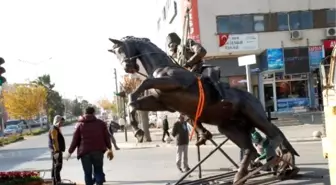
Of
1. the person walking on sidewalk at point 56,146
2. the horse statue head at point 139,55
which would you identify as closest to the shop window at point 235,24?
the person walking on sidewalk at point 56,146

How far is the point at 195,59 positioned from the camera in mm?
9258

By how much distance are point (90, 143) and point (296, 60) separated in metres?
28.2

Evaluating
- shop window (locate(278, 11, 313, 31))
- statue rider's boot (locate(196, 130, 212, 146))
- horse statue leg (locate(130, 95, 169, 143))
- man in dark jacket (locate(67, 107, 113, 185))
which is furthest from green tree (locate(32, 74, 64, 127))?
horse statue leg (locate(130, 95, 169, 143))

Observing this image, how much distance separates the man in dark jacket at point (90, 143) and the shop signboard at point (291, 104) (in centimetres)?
2870

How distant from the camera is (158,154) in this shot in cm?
2059

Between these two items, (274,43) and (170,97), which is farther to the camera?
(274,43)

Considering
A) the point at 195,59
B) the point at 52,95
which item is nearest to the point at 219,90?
the point at 195,59

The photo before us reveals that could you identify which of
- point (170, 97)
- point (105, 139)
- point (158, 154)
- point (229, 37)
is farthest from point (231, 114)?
point (229, 37)

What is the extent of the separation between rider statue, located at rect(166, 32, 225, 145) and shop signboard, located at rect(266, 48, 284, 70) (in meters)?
26.6

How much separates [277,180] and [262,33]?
2753cm

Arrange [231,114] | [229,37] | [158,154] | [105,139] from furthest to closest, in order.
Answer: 1. [229,37]
2. [158,154]
3. [105,139]
4. [231,114]

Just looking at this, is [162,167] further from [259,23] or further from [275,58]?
[259,23]

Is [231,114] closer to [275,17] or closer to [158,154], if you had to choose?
[158,154]

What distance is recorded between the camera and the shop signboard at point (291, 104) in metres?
37.4
